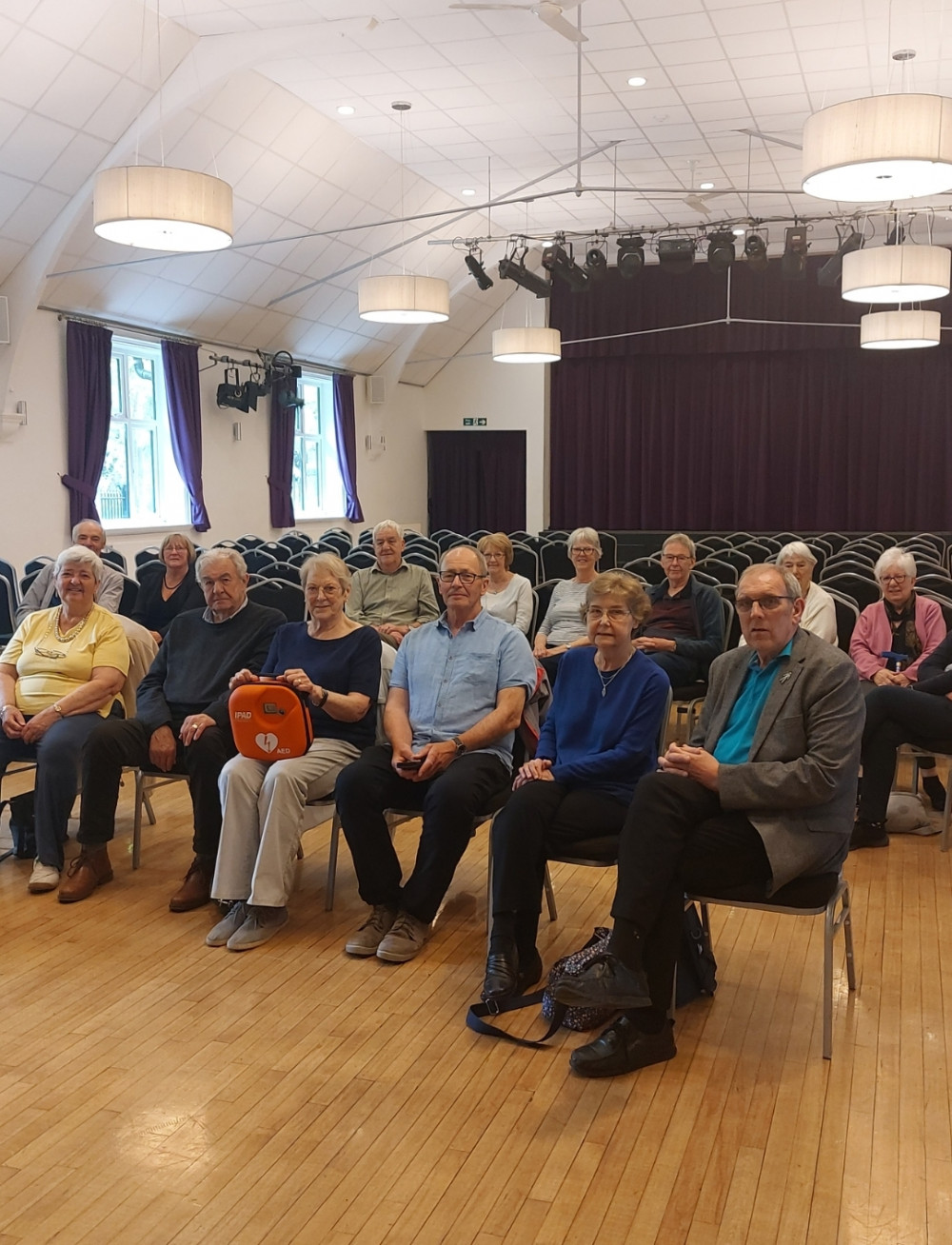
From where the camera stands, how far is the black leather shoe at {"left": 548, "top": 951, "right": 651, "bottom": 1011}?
9.38 ft

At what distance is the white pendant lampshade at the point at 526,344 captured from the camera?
1138 cm

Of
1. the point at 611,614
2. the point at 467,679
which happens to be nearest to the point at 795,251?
the point at 467,679

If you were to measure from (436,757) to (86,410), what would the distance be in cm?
808

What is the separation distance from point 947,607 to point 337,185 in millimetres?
7979

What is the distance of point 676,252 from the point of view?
11.2 metres

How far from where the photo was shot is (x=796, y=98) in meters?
9.38

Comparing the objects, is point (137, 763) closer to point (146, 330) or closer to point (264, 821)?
point (264, 821)

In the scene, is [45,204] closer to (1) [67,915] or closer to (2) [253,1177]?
(1) [67,915]

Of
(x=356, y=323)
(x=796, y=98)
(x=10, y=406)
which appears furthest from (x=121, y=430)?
(x=796, y=98)

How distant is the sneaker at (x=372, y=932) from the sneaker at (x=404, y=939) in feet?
0.14

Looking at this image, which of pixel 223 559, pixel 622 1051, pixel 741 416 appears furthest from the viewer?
pixel 741 416

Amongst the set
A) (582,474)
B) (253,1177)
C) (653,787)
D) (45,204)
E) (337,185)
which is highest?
(337,185)

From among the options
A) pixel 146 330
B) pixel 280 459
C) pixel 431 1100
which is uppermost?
pixel 146 330

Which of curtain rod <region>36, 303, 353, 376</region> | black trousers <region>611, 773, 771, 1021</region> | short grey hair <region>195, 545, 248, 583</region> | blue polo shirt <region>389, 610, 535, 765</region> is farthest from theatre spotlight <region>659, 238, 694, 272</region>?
black trousers <region>611, 773, 771, 1021</region>
